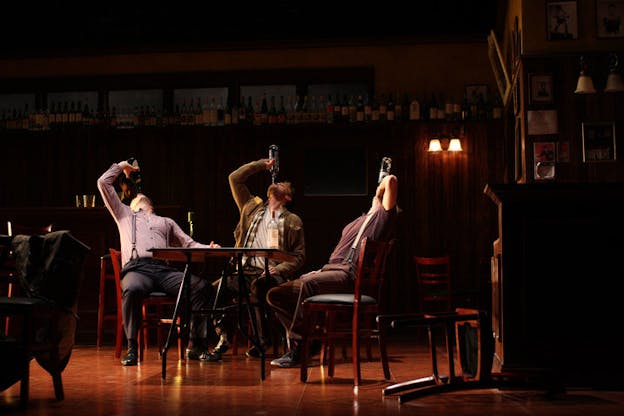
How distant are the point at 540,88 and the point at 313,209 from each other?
315 centimetres

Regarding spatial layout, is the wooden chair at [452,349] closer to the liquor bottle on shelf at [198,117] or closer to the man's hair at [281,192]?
the man's hair at [281,192]

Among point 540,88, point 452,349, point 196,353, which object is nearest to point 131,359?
point 196,353

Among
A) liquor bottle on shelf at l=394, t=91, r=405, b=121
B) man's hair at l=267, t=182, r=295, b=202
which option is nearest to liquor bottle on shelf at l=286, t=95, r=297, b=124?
liquor bottle on shelf at l=394, t=91, r=405, b=121

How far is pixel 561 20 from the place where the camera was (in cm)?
685

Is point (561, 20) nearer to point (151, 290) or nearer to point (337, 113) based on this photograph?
point (337, 113)

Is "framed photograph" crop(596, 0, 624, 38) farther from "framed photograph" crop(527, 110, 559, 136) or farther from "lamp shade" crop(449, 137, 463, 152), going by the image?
"lamp shade" crop(449, 137, 463, 152)

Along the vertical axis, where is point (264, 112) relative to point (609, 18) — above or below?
below

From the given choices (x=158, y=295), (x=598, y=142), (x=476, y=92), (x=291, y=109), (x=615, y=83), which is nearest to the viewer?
(x=158, y=295)

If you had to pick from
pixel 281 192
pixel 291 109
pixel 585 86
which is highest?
pixel 291 109

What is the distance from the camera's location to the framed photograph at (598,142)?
690 cm

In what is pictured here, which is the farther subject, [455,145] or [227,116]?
[227,116]

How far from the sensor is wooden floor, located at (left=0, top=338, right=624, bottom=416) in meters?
3.71

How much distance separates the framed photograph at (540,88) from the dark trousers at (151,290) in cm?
324

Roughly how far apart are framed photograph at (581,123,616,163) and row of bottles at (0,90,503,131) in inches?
83.2
